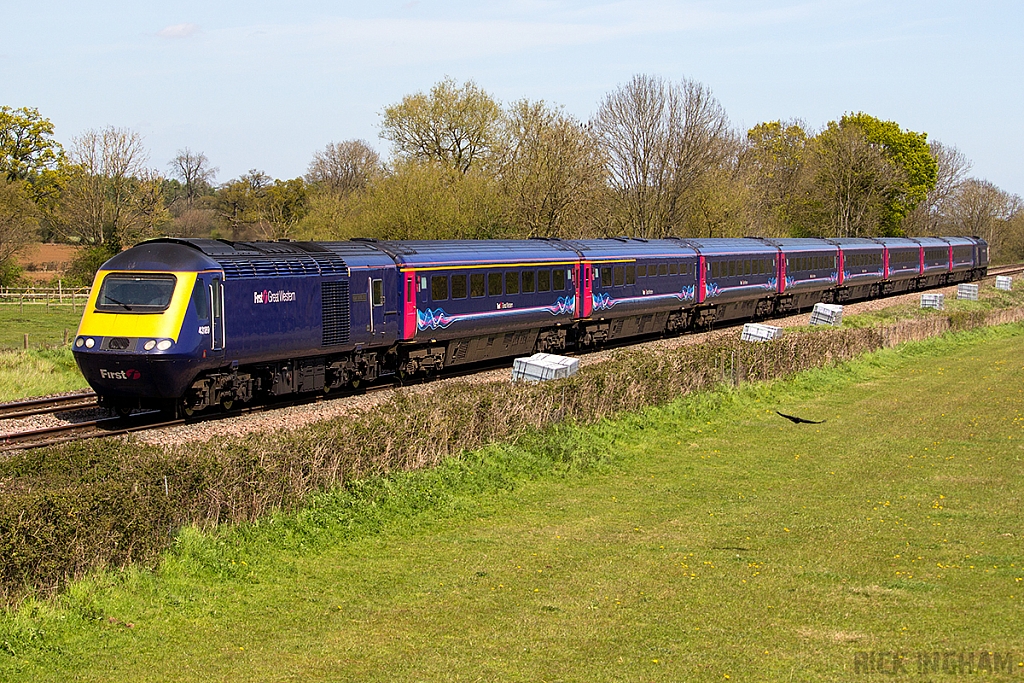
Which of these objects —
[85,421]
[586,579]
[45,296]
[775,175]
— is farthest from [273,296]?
[775,175]

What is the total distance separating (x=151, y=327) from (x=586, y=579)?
11198 mm

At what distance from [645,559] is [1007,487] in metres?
7.51

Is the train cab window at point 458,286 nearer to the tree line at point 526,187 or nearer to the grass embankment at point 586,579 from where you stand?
the grass embankment at point 586,579

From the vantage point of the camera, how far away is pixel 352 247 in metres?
26.1

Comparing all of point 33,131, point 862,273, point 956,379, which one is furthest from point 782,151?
point 956,379

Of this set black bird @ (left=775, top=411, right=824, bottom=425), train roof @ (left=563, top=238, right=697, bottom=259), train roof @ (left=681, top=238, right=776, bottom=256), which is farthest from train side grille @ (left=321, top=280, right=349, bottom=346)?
train roof @ (left=681, top=238, right=776, bottom=256)

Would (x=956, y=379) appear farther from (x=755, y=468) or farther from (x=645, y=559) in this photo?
(x=645, y=559)

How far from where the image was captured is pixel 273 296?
22.2 meters

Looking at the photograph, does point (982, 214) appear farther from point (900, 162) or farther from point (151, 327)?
point (151, 327)

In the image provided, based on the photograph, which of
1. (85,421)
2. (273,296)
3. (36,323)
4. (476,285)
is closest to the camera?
(85,421)

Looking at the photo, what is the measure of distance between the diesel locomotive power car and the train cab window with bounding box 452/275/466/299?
0.20 ft

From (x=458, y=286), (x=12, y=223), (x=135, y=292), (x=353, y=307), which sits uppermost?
(x=12, y=223)

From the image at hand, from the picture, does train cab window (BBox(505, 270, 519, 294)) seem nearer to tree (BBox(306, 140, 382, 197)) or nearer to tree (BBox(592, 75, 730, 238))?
tree (BBox(592, 75, 730, 238))

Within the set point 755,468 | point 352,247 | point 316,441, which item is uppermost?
point 352,247
